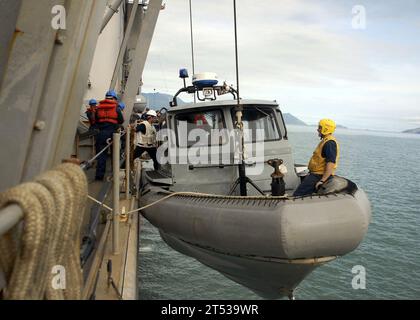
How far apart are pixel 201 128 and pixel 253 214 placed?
2610 mm

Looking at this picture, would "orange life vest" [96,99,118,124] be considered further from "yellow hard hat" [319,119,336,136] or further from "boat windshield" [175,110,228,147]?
"yellow hard hat" [319,119,336,136]

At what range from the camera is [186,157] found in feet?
20.8

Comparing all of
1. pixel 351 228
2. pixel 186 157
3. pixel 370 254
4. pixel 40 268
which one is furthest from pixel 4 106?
pixel 370 254

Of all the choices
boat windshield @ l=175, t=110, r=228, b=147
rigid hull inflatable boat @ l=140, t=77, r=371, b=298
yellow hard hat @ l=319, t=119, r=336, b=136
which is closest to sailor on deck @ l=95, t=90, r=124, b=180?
rigid hull inflatable boat @ l=140, t=77, r=371, b=298

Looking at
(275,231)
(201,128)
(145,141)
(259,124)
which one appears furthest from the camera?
(145,141)

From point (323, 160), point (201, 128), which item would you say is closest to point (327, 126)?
point (323, 160)

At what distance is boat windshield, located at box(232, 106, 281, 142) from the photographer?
650 centimetres

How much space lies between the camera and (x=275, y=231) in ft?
13.3

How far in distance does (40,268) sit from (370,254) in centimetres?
1161

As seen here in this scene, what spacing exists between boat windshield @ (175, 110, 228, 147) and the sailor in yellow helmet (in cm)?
162

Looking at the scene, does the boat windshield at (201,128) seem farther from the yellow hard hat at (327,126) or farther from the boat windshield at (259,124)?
the yellow hard hat at (327,126)

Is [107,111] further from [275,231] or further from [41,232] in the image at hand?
[41,232]
